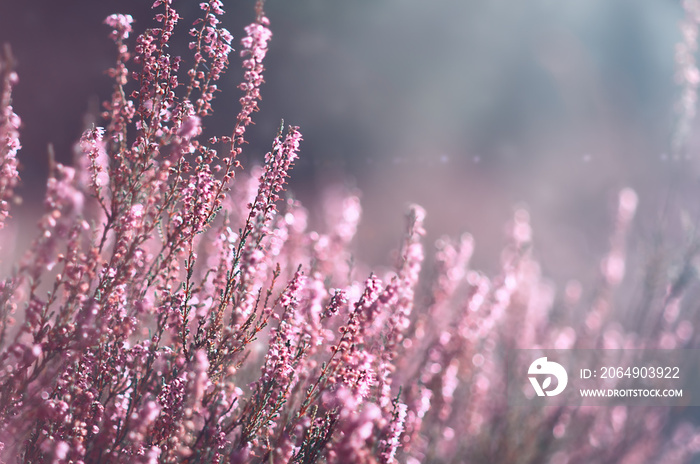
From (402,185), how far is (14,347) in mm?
6441

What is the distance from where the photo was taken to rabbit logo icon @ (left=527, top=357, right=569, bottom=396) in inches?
197

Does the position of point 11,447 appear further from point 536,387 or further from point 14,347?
point 536,387

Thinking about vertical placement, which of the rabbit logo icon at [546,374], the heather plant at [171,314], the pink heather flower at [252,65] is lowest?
the heather plant at [171,314]

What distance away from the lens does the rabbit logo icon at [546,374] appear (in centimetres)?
501

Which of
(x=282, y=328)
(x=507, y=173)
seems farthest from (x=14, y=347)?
(x=507, y=173)

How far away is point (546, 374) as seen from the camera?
208 inches

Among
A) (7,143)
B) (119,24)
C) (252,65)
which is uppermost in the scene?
(252,65)

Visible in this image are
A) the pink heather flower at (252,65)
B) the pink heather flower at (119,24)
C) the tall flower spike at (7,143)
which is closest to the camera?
the tall flower spike at (7,143)

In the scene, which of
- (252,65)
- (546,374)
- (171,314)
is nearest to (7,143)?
(171,314)

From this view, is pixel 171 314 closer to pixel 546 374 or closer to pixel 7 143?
pixel 7 143

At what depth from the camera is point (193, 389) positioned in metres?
1.56

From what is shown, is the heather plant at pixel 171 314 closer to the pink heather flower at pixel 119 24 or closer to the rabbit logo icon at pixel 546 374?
the pink heather flower at pixel 119 24

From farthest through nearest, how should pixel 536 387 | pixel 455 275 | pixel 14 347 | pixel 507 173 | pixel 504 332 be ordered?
pixel 507 173 < pixel 504 332 < pixel 536 387 < pixel 455 275 < pixel 14 347

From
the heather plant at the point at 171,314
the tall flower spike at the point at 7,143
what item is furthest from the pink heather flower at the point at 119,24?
the tall flower spike at the point at 7,143
